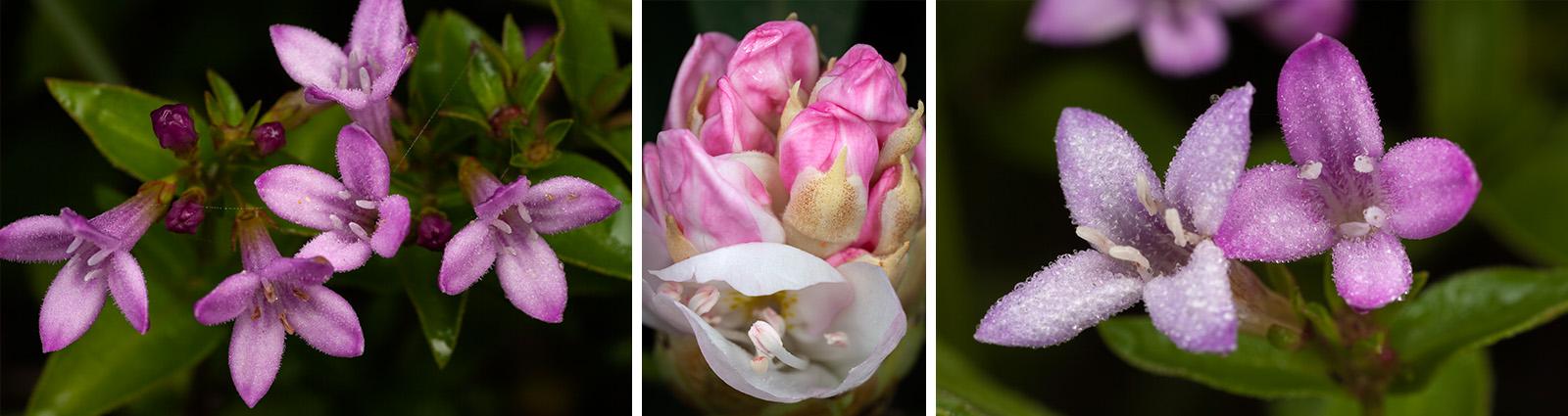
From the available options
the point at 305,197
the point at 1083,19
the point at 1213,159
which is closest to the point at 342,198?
the point at 305,197

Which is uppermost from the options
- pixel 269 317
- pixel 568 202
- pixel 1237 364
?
pixel 568 202

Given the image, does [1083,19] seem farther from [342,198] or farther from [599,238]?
[342,198]

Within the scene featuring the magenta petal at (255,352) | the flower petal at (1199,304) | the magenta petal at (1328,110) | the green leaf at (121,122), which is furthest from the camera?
the green leaf at (121,122)

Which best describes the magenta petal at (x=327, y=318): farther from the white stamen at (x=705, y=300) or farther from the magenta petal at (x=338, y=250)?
the white stamen at (x=705, y=300)

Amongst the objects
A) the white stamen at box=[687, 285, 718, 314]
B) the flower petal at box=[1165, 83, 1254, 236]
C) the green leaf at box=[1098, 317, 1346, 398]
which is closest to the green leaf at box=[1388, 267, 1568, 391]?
the green leaf at box=[1098, 317, 1346, 398]

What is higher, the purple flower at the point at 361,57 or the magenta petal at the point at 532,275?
the purple flower at the point at 361,57

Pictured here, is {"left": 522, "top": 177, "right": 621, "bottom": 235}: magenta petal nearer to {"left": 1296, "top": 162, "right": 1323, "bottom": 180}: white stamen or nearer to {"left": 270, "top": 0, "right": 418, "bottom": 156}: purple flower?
{"left": 270, "top": 0, "right": 418, "bottom": 156}: purple flower

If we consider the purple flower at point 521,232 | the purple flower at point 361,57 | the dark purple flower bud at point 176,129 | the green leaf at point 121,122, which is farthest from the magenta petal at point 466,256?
the green leaf at point 121,122
